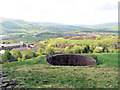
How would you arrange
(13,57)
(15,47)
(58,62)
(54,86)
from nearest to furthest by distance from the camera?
(54,86) → (58,62) → (13,57) → (15,47)

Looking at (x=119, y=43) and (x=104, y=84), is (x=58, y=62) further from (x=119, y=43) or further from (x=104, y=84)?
(x=119, y=43)

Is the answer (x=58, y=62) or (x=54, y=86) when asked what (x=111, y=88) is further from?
(x=58, y=62)

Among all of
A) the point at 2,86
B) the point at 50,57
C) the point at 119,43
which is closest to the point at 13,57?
the point at 50,57

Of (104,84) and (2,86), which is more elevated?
(2,86)

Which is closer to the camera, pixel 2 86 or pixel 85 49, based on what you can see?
pixel 2 86

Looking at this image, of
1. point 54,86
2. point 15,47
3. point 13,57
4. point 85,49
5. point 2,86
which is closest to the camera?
point 2,86

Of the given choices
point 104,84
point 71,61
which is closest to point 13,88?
point 104,84

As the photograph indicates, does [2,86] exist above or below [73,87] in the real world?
above

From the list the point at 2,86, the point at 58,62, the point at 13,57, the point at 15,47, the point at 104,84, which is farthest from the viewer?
the point at 15,47

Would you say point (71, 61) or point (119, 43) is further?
point (119, 43)
